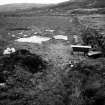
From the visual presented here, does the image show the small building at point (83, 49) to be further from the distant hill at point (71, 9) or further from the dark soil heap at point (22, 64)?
the distant hill at point (71, 9)

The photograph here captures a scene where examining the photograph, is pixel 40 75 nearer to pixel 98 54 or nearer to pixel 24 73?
pixel 24 73

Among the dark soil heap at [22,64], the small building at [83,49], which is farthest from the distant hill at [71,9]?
the dark soil heap at [22,64]

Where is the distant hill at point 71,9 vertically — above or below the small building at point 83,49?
above

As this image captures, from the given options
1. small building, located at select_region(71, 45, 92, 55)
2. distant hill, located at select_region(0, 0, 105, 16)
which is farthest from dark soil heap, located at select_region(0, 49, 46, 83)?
distant hill, located at select_region(0, 0, 105, 16)

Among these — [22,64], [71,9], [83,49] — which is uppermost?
[71,9]

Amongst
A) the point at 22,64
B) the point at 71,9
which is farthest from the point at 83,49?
the point at 71,9

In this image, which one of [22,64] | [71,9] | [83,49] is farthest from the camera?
[71,9]

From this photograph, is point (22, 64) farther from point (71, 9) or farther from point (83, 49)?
point (71, 9)

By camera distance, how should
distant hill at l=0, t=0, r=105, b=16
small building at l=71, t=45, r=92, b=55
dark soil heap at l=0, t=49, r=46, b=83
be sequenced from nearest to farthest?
dark soil heap at l=0, t=49, r=46, b=83 → small building at l=71, t=45, r=92, b=55 → distant hill at l=0, t=0, r=105, b=16

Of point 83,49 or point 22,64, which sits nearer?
point 22,64

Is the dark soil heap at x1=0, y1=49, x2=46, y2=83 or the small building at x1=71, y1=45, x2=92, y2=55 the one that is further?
the small building at x1=71, y1=45, x2=92, y2=55

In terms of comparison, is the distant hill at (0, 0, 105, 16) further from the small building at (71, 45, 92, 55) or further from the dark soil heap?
the dark soil heap
